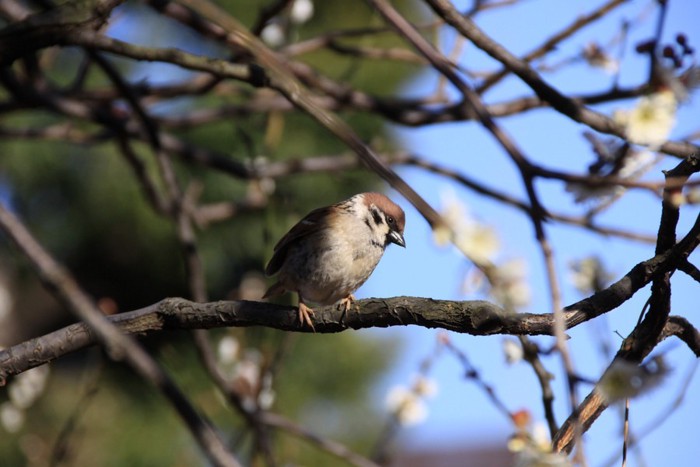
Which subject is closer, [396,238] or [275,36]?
[396,238]

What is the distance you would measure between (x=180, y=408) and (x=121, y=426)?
8.51m

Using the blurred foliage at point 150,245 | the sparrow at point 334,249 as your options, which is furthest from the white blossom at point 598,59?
the blurred foliage at point 150,245

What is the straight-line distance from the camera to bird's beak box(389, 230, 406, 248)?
3.79 meters

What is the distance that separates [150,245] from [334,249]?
30.1ft

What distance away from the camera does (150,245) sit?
12266mm

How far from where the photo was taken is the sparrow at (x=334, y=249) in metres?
3.51

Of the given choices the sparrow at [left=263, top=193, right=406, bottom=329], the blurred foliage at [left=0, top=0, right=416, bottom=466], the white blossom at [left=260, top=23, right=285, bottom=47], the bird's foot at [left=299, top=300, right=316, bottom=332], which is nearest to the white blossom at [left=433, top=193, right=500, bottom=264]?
the bird's foot at [left=299, top=300, right=316, bottom=332]

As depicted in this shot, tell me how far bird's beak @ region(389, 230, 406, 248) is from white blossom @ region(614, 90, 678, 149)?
1596mm

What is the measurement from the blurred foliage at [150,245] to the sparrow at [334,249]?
456 centimetres

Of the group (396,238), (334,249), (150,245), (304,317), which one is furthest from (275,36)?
(150,245)

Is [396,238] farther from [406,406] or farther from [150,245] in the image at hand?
[150,245]

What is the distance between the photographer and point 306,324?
7.66ft

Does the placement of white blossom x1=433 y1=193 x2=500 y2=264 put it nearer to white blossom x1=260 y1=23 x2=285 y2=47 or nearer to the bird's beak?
the bird's beak

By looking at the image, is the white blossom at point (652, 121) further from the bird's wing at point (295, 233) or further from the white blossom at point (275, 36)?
the white blossom at point (275, 36)
